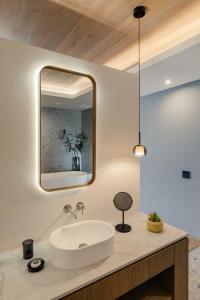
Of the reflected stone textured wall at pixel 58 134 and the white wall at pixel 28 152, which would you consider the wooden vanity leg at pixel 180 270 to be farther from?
the reflected stone textured wall at pixel 58 134

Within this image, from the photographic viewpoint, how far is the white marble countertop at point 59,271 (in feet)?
3.02

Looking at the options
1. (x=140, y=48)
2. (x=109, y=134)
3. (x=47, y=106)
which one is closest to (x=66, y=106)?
(x=47, y=106)

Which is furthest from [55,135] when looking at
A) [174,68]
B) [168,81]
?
[168,81]

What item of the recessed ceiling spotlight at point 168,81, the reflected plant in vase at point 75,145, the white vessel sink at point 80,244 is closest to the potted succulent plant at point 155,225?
the white vessel sink at point 80,244

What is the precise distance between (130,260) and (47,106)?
47.4 inches

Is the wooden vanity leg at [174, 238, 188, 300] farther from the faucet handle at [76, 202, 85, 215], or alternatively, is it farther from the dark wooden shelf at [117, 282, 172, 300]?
the faucet handle at [76, 202, 85, 215]

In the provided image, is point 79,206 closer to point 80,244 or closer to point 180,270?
point 80,244

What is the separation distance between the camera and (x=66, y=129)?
1568mm

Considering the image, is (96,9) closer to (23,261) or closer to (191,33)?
(191,33)

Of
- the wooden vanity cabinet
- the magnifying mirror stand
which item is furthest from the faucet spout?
the wooden vanity cabinet

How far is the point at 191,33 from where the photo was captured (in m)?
1.76

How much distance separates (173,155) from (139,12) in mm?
2208

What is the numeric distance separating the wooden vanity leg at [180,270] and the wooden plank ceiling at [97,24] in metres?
1.79

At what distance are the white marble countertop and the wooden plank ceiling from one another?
1.71 meters
